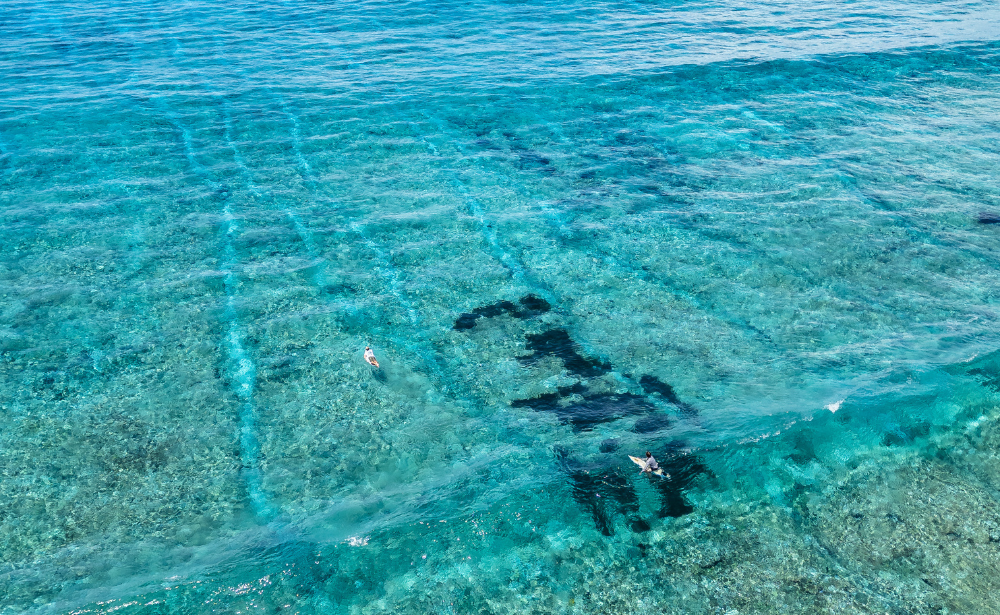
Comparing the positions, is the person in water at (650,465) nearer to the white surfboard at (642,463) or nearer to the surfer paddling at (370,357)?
the white surfboard at (642,463)

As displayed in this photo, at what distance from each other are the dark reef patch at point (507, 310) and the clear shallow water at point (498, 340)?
6cm

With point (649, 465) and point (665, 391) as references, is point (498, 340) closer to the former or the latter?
point (665, 391)

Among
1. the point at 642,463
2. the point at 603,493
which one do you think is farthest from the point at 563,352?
the point at 603,493

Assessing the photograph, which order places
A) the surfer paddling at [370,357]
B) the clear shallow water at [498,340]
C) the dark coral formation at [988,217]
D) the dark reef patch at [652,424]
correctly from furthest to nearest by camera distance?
the dark coral formation at [988,217] < the surfer paddling at [370,357] < the dark reef patch at [652,424] < the clear shallow water at [498,340]

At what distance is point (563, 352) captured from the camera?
1061cm

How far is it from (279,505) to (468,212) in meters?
7.95

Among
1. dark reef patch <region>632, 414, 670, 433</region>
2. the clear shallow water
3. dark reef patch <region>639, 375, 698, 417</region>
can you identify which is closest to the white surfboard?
the clear shallow water

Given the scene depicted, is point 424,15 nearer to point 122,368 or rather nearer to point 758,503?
point 122,368

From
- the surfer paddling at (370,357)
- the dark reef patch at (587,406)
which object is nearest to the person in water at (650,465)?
the dark reef patch at (587,406)

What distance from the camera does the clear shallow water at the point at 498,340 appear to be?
25.0ft

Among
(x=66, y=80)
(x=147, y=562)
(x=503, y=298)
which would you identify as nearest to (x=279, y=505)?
(x=147, y=562)

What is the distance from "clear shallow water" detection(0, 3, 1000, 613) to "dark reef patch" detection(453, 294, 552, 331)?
0.20ft

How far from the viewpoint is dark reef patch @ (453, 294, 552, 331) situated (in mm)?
11336

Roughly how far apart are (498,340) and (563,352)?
111 centimetres
